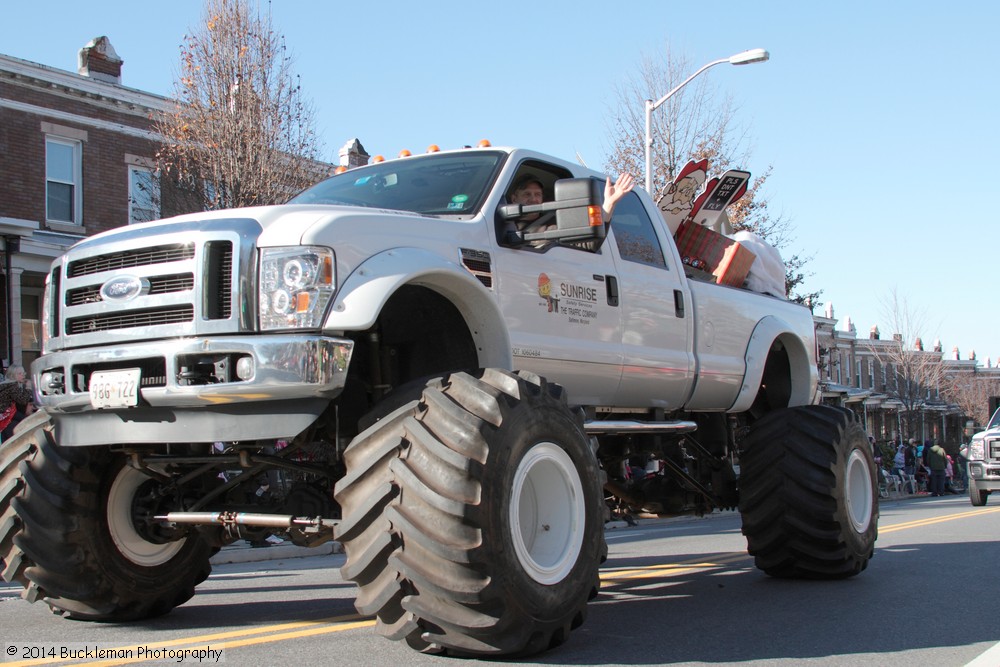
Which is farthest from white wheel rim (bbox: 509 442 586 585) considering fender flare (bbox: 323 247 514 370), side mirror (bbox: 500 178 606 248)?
side mirror (bbox: 500 178 606 248)

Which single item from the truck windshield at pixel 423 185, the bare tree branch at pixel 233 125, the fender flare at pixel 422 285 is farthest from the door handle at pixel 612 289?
the bare tree branch at pixel 233 125

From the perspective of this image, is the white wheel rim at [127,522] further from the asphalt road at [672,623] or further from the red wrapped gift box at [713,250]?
the red wrapped gift box at [713,250]

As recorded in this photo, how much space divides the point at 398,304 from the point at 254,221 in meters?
1.02

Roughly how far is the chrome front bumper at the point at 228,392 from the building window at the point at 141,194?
18860 mm

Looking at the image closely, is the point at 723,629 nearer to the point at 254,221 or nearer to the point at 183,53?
the point at 254,221

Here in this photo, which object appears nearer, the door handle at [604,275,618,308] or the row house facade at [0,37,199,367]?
the door handle at [604,275,618,308]

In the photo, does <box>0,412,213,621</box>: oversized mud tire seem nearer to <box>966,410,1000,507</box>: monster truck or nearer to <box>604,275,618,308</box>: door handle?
<box>604,275,618,308</box>: door handle

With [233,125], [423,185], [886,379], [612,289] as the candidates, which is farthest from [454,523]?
[886,379]

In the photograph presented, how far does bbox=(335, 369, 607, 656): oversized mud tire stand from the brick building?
17.5 metres

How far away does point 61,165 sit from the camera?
874 inches

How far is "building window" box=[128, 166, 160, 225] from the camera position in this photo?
23.0 m

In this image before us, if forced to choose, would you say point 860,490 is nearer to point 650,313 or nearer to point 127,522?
point 650,313

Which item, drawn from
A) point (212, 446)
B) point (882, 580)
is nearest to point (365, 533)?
point (212, 446)

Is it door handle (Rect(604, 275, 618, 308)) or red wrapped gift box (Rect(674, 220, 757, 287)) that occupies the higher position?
red wrapped gift box (Rect(674, 220, 757, 287))
